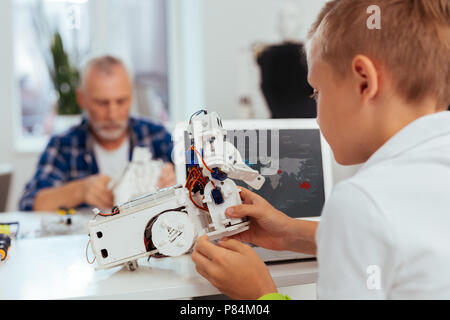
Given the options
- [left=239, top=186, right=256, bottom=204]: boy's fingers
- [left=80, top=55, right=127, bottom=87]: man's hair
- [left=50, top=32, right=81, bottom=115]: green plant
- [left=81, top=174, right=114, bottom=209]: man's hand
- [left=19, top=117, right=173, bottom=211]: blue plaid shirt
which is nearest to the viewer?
[left=239, top=186, right=256, bottom=204]: boy's fingers

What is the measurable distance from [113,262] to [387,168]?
494 millimetres

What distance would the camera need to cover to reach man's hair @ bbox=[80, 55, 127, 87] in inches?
77.1

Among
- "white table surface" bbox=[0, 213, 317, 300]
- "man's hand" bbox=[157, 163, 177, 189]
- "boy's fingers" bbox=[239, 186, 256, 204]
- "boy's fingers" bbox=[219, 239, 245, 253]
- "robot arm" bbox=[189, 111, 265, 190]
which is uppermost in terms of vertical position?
"robot arm" bbox=[189, 111, 265, 190]

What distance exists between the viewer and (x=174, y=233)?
0.78m

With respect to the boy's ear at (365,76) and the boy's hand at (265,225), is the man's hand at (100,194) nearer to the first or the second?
the boy's hand at (265,225)

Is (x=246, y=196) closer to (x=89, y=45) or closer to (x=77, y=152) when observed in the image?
(x=77, y=152)

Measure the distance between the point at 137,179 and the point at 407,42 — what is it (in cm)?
86

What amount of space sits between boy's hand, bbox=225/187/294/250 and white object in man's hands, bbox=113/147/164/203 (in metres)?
0.47

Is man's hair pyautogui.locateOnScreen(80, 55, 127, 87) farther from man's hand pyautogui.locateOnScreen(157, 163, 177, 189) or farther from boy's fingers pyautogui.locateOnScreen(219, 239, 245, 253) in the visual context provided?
boy's fingers pyautogui.locateOnScreen(219, 239, 245, 253)

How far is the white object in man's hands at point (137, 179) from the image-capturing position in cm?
126

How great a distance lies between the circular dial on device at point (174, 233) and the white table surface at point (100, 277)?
0.05 m

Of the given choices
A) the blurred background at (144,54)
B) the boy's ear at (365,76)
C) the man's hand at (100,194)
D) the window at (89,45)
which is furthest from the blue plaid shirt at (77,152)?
the boy's ear at (365,76)

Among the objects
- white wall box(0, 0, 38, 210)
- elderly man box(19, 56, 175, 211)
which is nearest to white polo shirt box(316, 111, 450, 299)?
elderly man box(19, 56, 175, 211)
